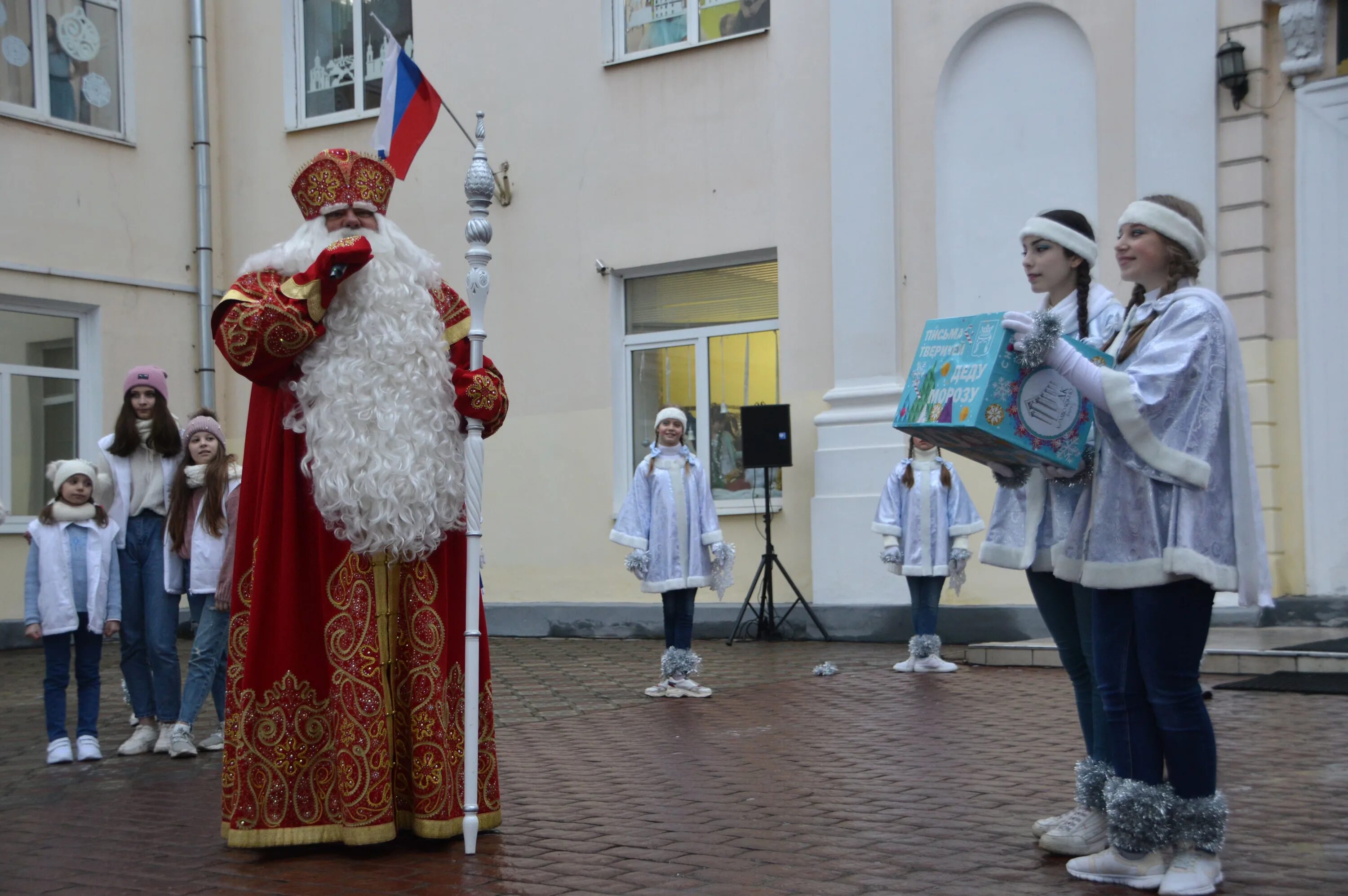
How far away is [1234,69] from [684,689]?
6285mm

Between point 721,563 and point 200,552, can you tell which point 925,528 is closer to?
point 721,563

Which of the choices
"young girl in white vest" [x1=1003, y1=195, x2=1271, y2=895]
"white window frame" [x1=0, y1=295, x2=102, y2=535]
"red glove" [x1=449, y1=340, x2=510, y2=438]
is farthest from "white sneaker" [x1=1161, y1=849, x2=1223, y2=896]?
"white window frame" [x1=0, y1=295, x2=102, y2=535]

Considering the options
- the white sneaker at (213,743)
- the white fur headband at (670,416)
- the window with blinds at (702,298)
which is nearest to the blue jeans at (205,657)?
the white sneaker at (213,743)

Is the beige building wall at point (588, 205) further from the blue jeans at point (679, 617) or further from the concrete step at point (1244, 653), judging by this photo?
the blue jeans at point (679, 617)

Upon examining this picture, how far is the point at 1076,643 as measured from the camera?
4.44 meters

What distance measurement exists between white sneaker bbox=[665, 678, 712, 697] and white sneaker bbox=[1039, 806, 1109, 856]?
4.56m

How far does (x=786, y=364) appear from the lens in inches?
520

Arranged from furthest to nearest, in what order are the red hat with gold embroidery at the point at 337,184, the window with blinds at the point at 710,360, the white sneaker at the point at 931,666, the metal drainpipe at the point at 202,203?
the metal drainpipe at the point at 202,203, the window with blinds at the point at 710,360, the white sneaker at the point at 931,666, the red hat with gold embroidery at the point at 337,184

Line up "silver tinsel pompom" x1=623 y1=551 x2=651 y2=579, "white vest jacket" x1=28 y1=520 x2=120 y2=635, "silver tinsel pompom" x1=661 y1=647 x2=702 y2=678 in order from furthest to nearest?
"silver tinsel pompom" x1=623 y1=551 x2=651 y2=579 → "silver tinsel pompom" x1=661 y1=647 x2=702 y2=678 → "white vest jacket" x1=28 y1=520 x2=120 y2=635

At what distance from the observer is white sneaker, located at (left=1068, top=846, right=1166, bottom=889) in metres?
3.93

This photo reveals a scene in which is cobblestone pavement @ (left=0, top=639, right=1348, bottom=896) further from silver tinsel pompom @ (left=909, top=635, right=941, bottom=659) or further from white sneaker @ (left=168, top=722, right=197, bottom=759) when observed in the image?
silver tinsel pompom @ (left=909, top=635, right=941, bottom=659)

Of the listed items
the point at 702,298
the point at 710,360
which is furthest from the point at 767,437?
the point at 702,298

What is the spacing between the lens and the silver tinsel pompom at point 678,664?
899 centimetres

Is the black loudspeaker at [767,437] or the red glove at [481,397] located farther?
the black loudspeaker at [767,437]
